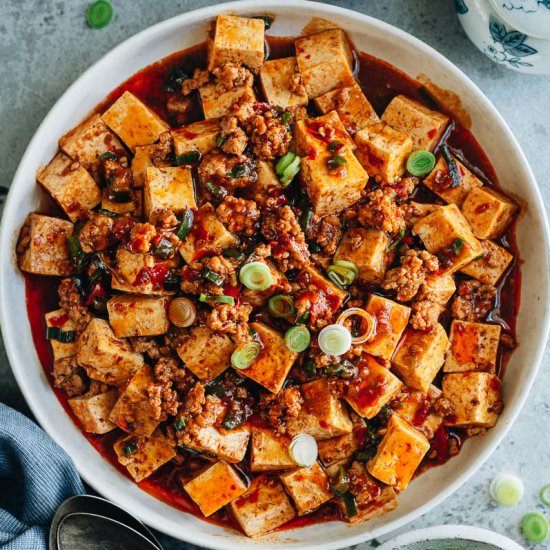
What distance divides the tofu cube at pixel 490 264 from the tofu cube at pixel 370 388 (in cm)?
70

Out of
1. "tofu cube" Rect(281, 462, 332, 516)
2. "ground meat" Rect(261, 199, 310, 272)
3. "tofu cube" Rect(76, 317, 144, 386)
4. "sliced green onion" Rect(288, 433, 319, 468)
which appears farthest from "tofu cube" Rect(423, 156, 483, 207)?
"tofu cube" Rect(76, 317, 144, 386)

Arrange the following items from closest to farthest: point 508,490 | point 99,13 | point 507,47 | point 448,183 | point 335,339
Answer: point 335,339
point 507,47
point 448,183
point 99,13
point 508,490

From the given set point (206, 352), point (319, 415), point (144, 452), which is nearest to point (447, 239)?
point (319, 415)

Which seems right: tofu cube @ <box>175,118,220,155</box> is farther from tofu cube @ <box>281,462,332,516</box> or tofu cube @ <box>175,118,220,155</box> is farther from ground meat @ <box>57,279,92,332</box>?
tofu cube @ <box>281,462,332,516</box>

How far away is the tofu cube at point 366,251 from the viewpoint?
325 centimetres

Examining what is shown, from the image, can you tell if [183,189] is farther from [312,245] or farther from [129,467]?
[129,467]

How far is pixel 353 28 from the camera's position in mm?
3363

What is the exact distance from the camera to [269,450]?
3352 mm

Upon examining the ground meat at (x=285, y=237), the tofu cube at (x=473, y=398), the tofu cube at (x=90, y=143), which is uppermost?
the tofu cube at (x=90, y=143)

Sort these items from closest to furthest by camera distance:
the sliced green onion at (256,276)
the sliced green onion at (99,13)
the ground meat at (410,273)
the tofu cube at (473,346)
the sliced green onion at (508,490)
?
the sliced green onion at (256,276)
the ground meat at (410,273)
the tofu cube at (473,346)
the sliced green onion at (99,13)
the sliced green onion at (508,490)

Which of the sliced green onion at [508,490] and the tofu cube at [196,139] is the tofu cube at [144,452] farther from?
the sliced green onion at [508,490]

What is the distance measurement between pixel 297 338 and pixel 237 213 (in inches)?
26.1

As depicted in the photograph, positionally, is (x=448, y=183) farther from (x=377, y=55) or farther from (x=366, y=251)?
(x=377, y=55)

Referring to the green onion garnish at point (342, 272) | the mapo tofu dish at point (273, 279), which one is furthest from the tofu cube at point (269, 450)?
the green onion garnish at point (342, 272)
